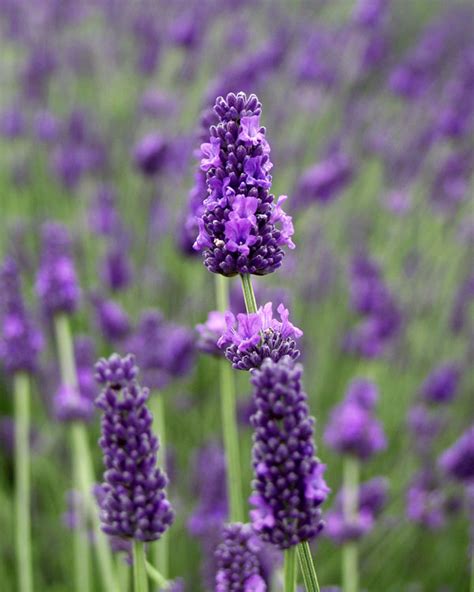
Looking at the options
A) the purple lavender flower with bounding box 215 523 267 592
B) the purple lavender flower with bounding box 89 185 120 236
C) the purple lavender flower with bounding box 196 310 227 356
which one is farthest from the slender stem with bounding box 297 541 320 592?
the purple lavender flower with bounding box 89 185 120 236

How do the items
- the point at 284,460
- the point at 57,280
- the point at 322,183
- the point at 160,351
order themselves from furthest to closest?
the point at 322,183 → the point at 160,351 → the point at 57,280 → the point at 284,460

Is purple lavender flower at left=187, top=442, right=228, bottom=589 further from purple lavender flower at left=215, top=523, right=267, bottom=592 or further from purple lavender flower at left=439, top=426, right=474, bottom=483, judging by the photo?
purple lavender flower at left=215, top=523, right=267, bottom=592

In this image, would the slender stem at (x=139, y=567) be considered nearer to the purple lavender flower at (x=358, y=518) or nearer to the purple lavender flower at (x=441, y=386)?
the purple lavender flower at (x=358, y=518)

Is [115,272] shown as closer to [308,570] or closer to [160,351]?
[160,351]

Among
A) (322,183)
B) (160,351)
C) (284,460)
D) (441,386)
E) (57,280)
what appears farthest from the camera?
(322,183)

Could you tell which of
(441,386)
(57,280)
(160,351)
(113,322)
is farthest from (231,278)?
(441,386)
